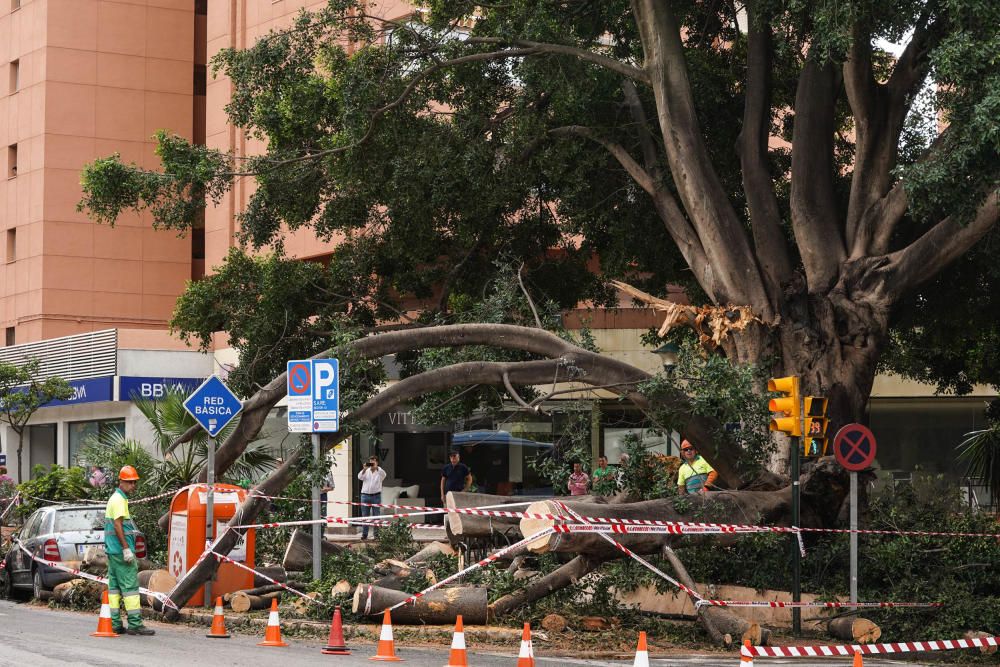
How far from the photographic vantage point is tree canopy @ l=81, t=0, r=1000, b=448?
17.4m

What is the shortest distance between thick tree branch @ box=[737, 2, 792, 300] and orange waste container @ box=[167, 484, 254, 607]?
7.44 m

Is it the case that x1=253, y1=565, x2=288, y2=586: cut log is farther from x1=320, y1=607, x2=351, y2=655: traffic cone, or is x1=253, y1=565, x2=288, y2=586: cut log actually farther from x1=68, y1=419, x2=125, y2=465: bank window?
x1=68, y1=419, x2=125, y2=465: bank window

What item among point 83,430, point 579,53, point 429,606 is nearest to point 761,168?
point 579,53

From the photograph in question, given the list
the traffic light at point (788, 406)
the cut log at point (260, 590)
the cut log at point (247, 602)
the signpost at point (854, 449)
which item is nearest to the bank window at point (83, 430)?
the cut log at point (260, 590)

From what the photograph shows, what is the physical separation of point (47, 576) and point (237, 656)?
7294mm

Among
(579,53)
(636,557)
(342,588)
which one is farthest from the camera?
(579,53)

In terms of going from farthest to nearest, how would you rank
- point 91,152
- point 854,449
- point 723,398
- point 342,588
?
1. point 91,152
2. point 723,398
3. point 342,588
4. point 854,449

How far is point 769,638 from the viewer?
1408 cm

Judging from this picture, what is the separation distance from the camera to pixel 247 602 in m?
16.1

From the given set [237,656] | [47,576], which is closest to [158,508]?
[47,576]

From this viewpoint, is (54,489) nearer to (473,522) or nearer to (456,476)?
(456,476)

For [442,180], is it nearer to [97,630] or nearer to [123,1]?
[97,630]

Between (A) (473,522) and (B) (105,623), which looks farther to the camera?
(A) (473,522)

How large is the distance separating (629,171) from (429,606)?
7871 millimetres
